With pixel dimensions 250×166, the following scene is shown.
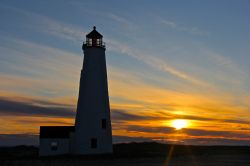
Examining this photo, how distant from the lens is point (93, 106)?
42.4 m

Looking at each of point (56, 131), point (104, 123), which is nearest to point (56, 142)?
point (56, 131)

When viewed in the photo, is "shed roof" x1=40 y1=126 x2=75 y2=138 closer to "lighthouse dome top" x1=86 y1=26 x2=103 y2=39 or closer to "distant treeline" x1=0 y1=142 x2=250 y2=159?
"distant treeline" x1=0 y1=142 x2=250 y2=159

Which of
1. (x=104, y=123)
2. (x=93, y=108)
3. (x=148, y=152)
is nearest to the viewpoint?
(x=93, y=108)

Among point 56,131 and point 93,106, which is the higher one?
point 93,106

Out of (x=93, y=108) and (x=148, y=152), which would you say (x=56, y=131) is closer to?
(x=93, y=108)

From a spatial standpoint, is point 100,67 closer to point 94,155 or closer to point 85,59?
point 85,59

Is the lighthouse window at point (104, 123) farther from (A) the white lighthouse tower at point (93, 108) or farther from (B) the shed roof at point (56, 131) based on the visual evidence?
(B) the shed roof at point (56, 131)

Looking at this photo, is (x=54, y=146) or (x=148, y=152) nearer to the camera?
(x=54, y=146)

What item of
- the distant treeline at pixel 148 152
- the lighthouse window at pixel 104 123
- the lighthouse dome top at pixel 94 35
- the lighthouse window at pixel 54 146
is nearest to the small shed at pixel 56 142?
the lighthouse window at pixel 54 146

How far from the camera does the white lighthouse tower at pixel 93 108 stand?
42.4 m

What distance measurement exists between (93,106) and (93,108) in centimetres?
20

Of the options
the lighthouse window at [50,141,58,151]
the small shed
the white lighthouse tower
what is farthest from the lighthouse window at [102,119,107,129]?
the lighthouse window at [50,141,58,151]

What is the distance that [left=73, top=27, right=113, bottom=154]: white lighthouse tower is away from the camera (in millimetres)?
42438

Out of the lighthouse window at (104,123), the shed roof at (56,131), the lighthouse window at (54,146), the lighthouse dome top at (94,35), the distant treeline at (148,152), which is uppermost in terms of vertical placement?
the lighthouse dome top at (94,35)
